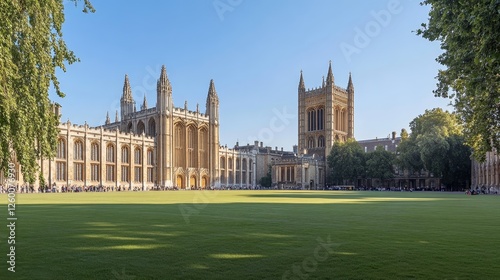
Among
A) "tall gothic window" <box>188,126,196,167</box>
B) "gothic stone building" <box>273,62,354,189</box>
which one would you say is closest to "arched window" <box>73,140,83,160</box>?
"tall gothic window" <box>188,126,196,167</box>

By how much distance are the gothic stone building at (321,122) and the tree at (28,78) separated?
308 ft

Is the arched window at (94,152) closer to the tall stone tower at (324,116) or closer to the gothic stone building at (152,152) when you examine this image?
the gothic stone building at (152,152)

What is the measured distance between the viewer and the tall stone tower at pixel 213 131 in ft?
301

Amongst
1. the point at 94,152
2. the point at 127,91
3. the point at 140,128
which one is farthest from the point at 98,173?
the point at 127,91

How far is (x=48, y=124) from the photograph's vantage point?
898 centimetres

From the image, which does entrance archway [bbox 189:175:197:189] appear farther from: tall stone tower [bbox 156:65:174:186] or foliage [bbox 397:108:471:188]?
foliage [bbox 397:108:471:188]

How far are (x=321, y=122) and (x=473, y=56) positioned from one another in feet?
357

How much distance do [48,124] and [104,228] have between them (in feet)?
12.5

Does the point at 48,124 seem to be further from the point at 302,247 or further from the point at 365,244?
the point at 365,244

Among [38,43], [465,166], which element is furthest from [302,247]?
[465,166]

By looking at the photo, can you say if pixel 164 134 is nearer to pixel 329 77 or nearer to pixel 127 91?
pixel 127 91

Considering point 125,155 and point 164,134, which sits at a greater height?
point 164,134

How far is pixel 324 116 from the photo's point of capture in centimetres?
11675

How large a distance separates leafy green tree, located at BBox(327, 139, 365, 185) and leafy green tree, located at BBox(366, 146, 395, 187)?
2.87m
